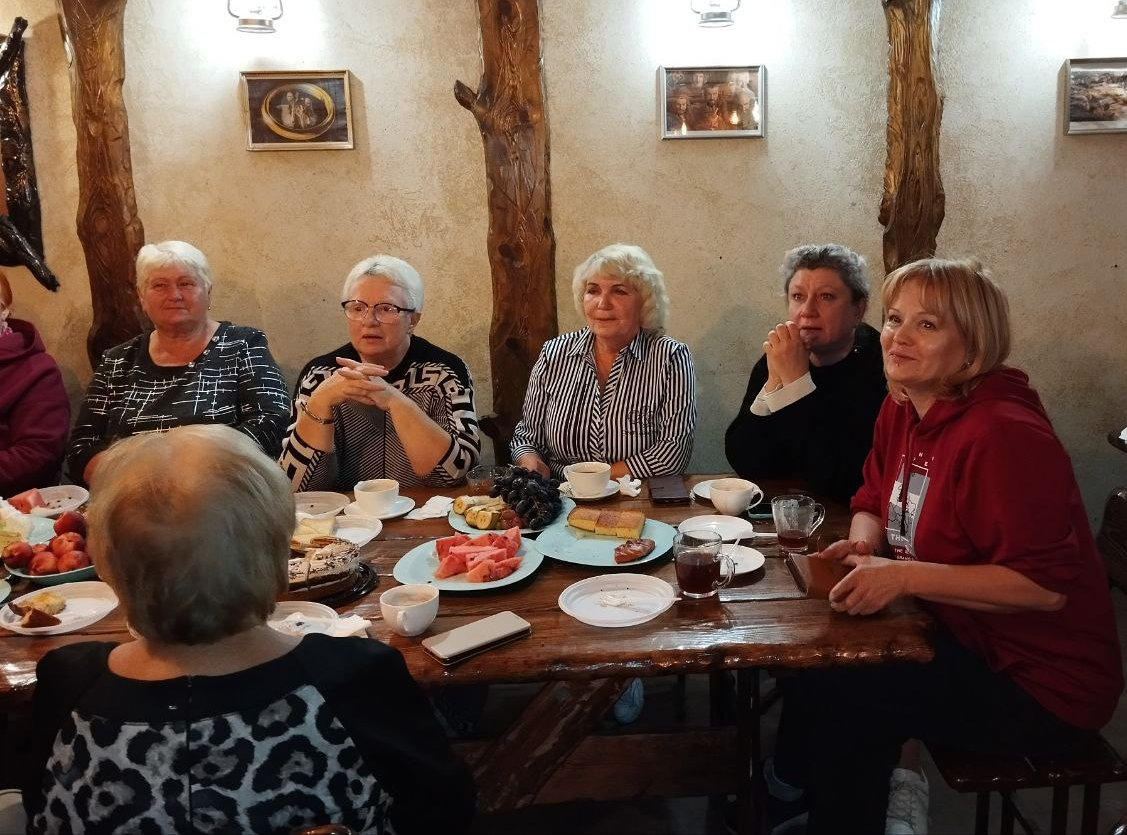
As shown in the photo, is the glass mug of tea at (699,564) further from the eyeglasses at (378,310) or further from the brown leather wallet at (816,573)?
the eyeglasses at (378,310)

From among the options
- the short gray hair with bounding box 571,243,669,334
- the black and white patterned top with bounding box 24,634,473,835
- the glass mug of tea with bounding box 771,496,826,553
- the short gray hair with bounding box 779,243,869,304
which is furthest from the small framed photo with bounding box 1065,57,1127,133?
the black and white patterned top with bounding box 24,634,473,835

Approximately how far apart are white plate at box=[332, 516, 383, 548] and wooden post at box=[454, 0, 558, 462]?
5.20 feet

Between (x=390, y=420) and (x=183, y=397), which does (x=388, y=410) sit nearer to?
(x=390, y=420)

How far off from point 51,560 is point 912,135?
3.20m

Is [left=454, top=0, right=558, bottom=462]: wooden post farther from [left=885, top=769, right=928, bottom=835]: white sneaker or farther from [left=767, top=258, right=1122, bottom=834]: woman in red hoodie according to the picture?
[left=885, top=769, right=928, bottom=835]: white sneaker

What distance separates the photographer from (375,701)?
112 cm

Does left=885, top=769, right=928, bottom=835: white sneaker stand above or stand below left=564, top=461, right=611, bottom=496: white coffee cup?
below

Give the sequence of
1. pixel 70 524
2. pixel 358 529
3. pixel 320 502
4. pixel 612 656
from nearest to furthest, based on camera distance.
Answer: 1. pixel 612 656
2. pixel 70 524
3. pixel 358 529
4. pixel 320 502

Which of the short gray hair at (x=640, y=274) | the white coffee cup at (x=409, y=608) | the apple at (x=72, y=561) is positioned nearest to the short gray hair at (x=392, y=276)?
the short gray hair at (x=640, y=274)

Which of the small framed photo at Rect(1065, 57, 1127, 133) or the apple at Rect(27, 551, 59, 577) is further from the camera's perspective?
the small framed photo at Rect(1065, 57, 1127, 133)

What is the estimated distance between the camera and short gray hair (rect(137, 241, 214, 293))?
9.95 feet

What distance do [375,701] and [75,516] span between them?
1188 mm

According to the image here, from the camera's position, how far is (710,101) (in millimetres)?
3418

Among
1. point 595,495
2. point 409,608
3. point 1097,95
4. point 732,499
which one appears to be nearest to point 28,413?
point 595,495
